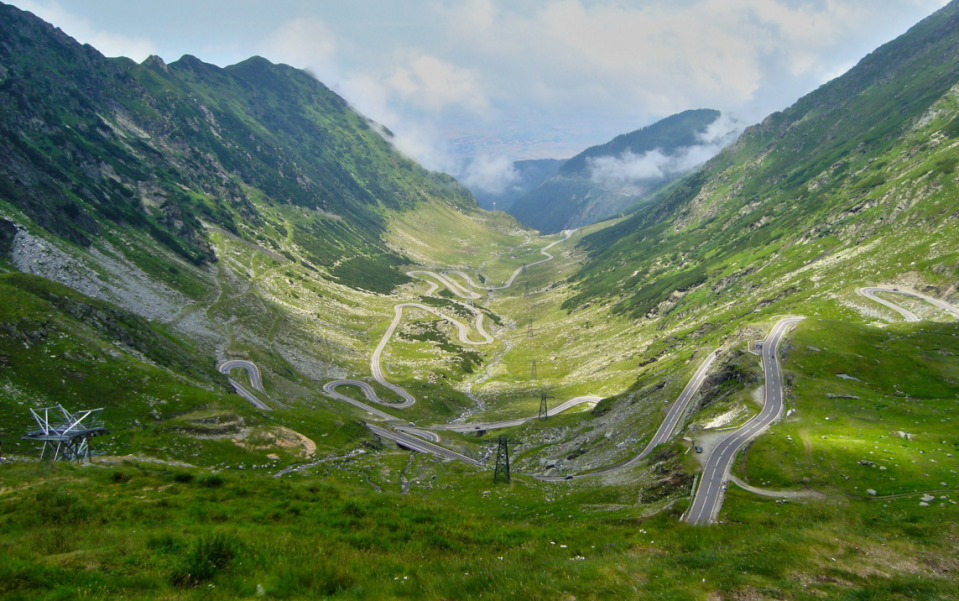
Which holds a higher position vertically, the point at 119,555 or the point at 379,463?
the point at 119,555

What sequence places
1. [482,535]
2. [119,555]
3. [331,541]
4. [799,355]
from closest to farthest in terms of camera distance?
[119,555]
[331,541]
[482,535]
[799,355]

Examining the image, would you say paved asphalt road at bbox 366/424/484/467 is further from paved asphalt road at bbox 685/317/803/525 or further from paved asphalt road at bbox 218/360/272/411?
paved asphalt road at bbox 685/317/803/525

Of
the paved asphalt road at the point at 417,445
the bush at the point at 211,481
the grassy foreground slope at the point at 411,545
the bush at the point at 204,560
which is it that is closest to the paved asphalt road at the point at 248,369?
the paved asphalt road at the point at 417,445

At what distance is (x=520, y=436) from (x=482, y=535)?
264 ft

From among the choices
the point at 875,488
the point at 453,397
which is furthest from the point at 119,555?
the point at 453,397

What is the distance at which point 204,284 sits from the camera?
143250mm

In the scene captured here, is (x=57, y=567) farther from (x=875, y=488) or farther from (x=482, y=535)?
(x=875, y=488)

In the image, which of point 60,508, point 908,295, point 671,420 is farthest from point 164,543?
point 908,295

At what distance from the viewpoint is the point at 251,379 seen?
98.3 metres

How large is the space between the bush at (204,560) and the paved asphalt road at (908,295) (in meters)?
132

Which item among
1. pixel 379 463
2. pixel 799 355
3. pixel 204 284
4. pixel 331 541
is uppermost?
pixel 204 284

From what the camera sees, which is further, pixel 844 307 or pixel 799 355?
pixel 844 307

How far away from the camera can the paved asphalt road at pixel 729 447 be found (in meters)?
42.2

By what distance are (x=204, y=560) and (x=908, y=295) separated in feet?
478
